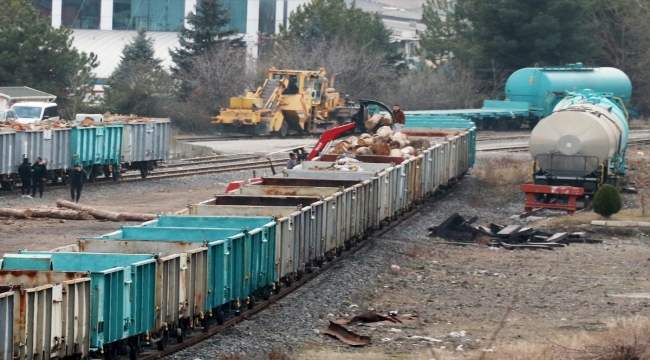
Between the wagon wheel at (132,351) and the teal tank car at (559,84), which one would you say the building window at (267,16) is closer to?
the teal tank car at (559,84)

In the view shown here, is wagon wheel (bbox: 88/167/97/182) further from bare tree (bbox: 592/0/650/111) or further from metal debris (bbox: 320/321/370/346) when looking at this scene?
bare tree (bbox: 592/0/650/111)

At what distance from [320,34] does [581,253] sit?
158 ft

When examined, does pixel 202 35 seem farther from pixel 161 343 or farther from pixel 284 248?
pixel 161 343

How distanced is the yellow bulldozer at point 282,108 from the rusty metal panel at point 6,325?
39.8 meters

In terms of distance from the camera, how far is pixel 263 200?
773 inches

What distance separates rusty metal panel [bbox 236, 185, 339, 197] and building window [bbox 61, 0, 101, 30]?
6635cm

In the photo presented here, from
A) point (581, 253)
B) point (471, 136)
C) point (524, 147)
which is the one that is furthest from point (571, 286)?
point (524, 147)

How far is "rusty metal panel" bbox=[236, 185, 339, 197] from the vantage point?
20328 millimetres


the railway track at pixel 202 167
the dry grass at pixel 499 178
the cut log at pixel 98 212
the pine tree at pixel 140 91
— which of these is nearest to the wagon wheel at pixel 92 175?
the railway track at pixel 202 167

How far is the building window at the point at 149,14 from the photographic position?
86.0 m

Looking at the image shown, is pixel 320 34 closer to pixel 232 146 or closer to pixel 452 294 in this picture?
pixel 232 146

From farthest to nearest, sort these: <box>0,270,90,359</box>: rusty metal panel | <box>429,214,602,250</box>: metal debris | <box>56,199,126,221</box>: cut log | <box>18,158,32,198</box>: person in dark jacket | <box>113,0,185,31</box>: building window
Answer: <box>113,0,185,31</box>: building window → <box>18,158,32,198</box>: person in dark jacket → <box>56,199,126,221</box>: cut log → <box>429,214,602,250</box>: metal debris → <box>0,270,90,359</box>: rusty metal panel

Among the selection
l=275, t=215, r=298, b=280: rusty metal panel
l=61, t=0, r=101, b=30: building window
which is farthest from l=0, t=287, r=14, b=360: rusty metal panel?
l=61, t=0, r=101, b=30: building window

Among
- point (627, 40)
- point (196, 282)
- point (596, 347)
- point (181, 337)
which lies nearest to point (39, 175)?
point (196, 282)
